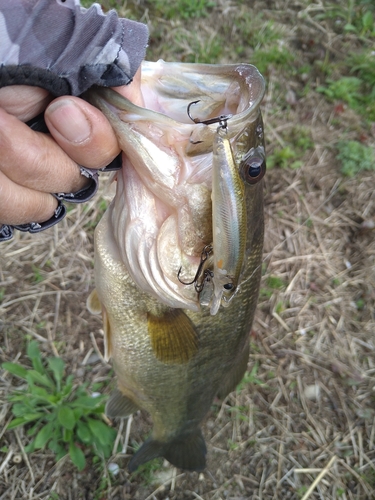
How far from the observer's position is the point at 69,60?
3.37 feet

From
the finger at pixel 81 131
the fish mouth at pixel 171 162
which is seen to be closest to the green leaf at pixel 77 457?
the fish mouth at pixel 171 162

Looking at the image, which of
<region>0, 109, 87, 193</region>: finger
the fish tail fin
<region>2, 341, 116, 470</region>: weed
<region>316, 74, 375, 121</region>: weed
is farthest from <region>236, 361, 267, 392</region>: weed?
<region>316, 74, 375, 121</region>: weed

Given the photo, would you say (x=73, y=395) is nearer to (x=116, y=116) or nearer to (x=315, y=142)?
(x=116, y=116)

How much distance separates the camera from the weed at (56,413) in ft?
7.41

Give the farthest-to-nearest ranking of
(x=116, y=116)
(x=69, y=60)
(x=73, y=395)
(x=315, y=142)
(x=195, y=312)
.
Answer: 1. (x=315, y=142)
2. (x=73, y=395)
3. (x=195, y=312)
4. (x=116, y=116)
5. (x=69, y=60)

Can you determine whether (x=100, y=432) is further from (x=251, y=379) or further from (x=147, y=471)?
(x=251, y=379)

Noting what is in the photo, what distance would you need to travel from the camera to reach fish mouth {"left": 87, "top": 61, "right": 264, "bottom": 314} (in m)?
Result: 1.13

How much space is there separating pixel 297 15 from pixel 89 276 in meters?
2.86

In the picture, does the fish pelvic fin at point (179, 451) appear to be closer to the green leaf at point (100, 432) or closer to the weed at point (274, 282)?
the green leaf at point (100, 432)

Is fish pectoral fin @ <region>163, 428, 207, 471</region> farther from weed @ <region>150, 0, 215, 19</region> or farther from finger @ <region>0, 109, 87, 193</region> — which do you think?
weed @ <region>150, 0, 215, 19</region>

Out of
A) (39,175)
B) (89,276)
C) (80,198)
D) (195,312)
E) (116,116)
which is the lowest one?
(89,276)

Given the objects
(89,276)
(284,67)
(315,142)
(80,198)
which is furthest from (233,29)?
(80,198)

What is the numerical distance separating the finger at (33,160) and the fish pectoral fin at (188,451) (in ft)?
5.14

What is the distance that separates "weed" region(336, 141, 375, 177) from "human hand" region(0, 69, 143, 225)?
2.62 meters
